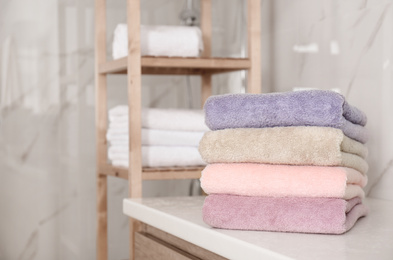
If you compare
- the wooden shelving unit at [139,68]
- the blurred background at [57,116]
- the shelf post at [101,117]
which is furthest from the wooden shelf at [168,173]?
the blurred background at [57,116]

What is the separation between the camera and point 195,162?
1.48m

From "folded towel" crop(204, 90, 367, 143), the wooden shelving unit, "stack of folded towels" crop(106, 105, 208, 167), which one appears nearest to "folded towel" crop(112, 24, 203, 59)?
the wooden shelving unit

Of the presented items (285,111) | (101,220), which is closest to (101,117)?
(101,220)

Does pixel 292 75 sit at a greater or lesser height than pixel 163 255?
greater

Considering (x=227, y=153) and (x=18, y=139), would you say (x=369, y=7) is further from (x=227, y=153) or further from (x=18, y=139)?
(x=18, y=139)

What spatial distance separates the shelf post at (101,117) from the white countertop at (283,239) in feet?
2.15

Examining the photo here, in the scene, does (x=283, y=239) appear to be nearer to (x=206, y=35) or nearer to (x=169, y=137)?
(x=169, y=137)

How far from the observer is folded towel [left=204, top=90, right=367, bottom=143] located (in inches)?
32.4

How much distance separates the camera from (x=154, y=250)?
1.07m

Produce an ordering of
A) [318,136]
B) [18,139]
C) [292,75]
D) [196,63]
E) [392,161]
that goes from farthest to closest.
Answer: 1. [18,139]
2. [292,75]
3. [196,63]
4. [392,161]
5. [318,136]

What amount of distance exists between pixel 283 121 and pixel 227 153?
95mm

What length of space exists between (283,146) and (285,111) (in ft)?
0.17

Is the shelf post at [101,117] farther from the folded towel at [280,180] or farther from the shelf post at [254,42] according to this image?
the folded towel at [280,180]

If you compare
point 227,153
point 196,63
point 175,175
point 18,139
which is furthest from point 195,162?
point 18,139
